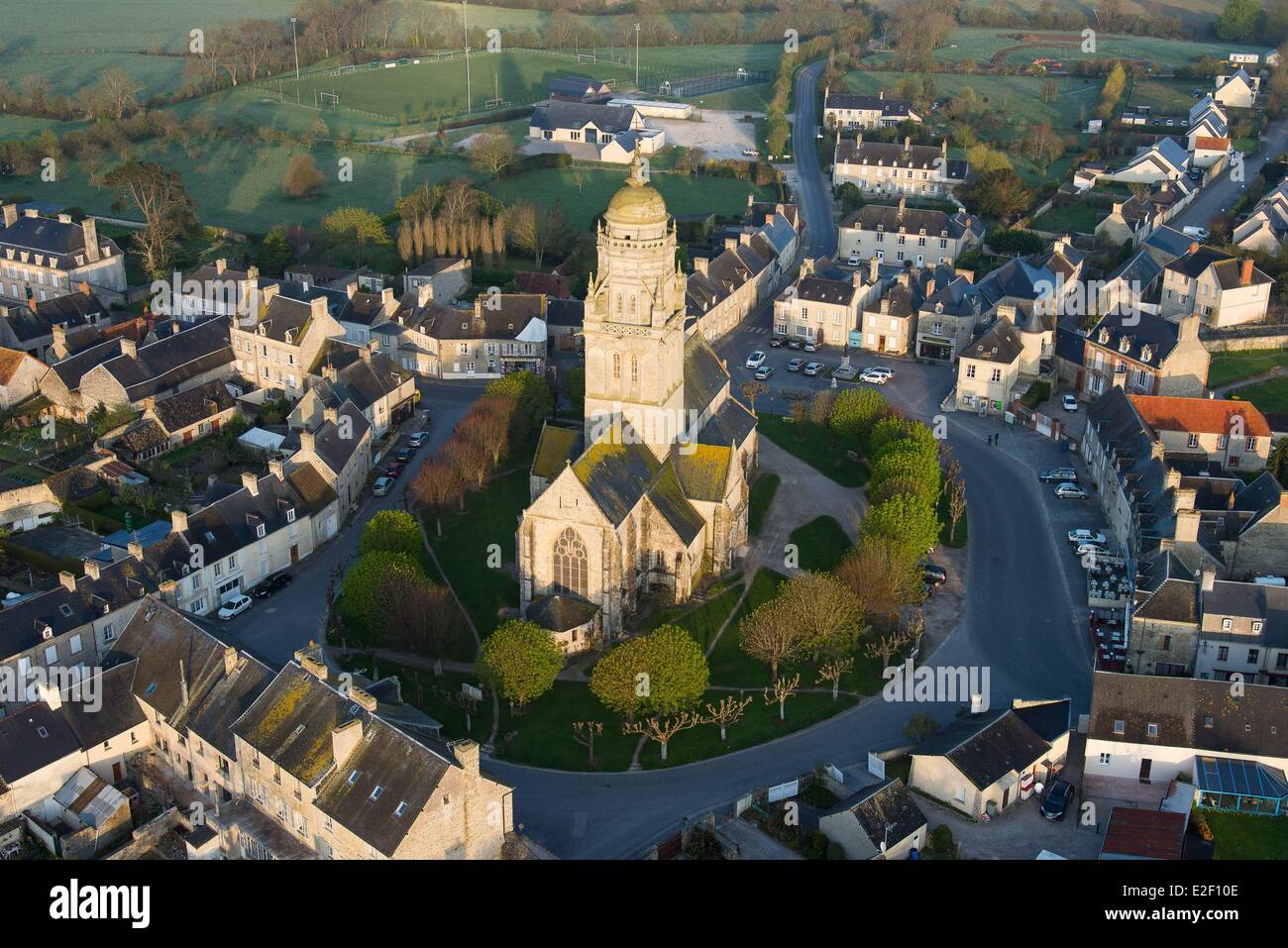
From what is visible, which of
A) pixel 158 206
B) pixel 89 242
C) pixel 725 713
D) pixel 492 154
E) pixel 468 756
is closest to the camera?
pixel 468 756

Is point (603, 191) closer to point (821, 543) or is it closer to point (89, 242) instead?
point (89, 242)

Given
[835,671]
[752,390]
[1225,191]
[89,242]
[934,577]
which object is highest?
[1225,191]

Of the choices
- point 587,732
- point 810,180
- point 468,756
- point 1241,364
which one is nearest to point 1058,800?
point 587,732

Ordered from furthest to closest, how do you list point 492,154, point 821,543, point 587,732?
point 492,154 → point 821,543 → point 587,732

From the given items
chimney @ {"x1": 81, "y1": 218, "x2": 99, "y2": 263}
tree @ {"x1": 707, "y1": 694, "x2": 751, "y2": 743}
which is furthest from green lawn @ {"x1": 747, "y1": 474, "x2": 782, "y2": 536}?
chimney @ {"x1": 81, "y1": 218, "x2": 99, "y2": 263}

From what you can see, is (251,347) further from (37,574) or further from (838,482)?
(838,482)

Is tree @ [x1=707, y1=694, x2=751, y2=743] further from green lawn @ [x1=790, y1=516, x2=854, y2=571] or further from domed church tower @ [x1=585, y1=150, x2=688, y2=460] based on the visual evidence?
domed church tower @ [x1=585, y1=150, x2=688, y2=460]

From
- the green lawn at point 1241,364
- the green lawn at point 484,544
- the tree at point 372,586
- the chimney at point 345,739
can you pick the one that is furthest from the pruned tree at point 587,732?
the green lawn at point 1241,364
